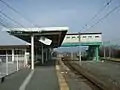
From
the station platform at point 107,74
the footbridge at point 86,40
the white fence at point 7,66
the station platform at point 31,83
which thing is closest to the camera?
the station platform at point 31,83

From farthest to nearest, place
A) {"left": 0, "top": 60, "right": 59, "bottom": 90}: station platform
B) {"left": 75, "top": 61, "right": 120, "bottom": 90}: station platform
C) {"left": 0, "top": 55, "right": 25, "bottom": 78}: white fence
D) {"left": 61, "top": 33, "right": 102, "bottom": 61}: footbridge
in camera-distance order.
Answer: {"left": 61, "top": 33, "right": 102, "bottom": 61}: footbridge → {"left": 0, "top": 55, "right": 25, "bottom": 78}: white fence → {"left": 75, "top": 61, "right": 120, "bottom": 90}: station platform → {"left": 0, "top": 60, "right": 59, "bottom": 90}: station platform

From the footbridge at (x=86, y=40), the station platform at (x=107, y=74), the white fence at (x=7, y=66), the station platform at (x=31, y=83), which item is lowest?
the station platform at (x=107, y=74)

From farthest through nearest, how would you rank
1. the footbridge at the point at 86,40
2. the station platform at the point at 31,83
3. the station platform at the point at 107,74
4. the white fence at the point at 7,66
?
the footbridge at the point at 86,40 → the white fence at the point at 7,66 → the station platform at the point at 107,74 → the station platform at the point at 31,83

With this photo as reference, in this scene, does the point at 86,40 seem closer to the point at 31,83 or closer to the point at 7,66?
the point at 7,66

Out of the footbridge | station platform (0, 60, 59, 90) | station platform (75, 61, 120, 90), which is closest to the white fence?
station platform (0, 60, 59, 90)

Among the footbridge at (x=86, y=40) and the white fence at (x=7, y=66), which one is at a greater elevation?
the footbridge at (x=86, y=40)

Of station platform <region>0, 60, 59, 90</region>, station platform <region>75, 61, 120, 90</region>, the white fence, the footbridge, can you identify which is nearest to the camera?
station platform <region>0, 60, 59, 90</region>

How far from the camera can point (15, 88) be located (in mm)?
13211

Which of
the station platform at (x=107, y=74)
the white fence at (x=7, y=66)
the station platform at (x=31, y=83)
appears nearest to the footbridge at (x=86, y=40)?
the station platform at (x=107, y=74)

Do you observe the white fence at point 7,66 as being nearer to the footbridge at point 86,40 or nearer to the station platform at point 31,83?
the station platform at point 31,83

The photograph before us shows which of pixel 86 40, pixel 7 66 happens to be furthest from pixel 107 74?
pixel 86 40

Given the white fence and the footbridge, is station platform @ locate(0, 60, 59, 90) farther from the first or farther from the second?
the footbridge

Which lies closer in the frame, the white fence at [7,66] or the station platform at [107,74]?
the station platform at [107,74]

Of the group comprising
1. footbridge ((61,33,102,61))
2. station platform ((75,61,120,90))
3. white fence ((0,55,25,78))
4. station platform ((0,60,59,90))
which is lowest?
station platform ((75,61,120,90))
